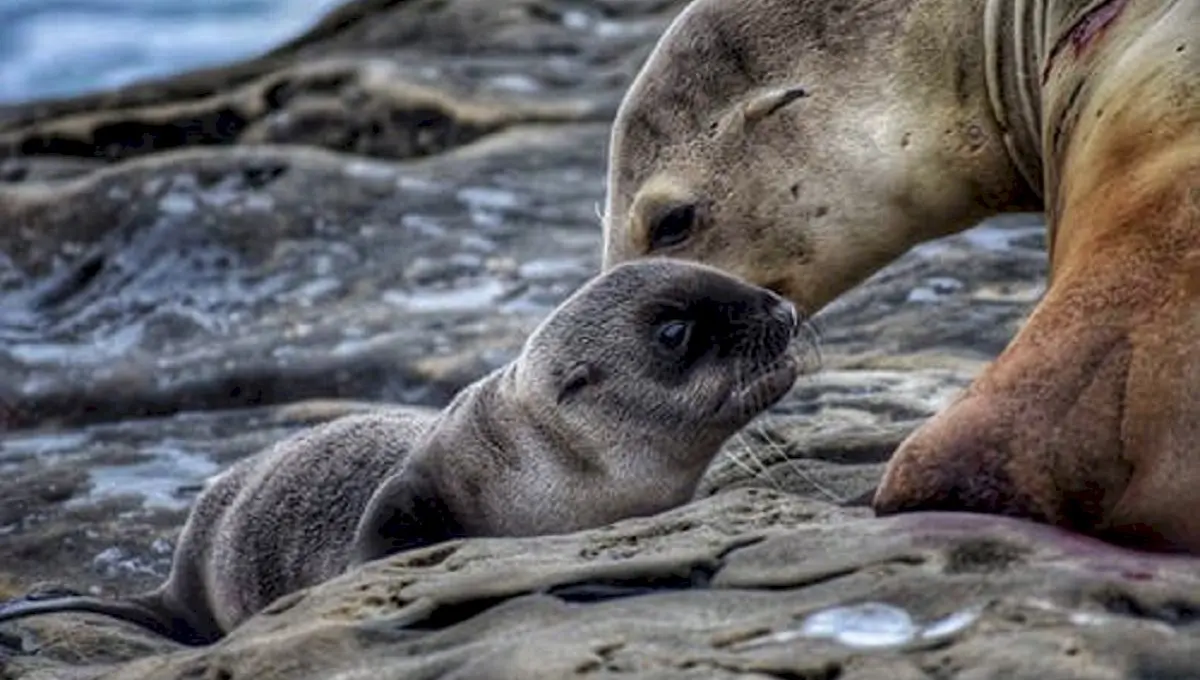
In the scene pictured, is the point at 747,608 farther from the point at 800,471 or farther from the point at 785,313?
the point at 785,313

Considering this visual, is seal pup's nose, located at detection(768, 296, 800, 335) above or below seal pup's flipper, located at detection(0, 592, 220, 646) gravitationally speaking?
above

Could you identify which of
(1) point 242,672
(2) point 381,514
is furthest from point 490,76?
(1) point 242,672

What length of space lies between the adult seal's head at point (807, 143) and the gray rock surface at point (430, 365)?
1.28 ft

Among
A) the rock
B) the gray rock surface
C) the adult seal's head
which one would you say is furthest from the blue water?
the rock

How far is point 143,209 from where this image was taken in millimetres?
10781

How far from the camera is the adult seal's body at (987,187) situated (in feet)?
15.6

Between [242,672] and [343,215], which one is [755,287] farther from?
[343,215]

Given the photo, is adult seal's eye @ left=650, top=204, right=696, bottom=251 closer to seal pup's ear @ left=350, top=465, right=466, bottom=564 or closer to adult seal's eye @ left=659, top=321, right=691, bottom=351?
adult seal's eye @ left=659, top=321, right=691, bottom=351

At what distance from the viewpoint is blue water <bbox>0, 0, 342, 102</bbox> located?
17.6 m

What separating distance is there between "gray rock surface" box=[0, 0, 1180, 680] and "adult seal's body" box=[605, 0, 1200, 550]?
266 mm

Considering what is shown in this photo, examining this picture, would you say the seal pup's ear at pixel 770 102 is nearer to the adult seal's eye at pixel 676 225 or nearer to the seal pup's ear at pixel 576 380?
the adult seal's eye at pixel 676 225

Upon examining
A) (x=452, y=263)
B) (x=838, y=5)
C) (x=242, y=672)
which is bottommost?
(x=452, y=263)

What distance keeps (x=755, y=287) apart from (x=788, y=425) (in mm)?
494

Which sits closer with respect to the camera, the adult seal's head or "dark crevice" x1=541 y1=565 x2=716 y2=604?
"dark crevice" x1=541 y1=565 x2=716 y2=604
